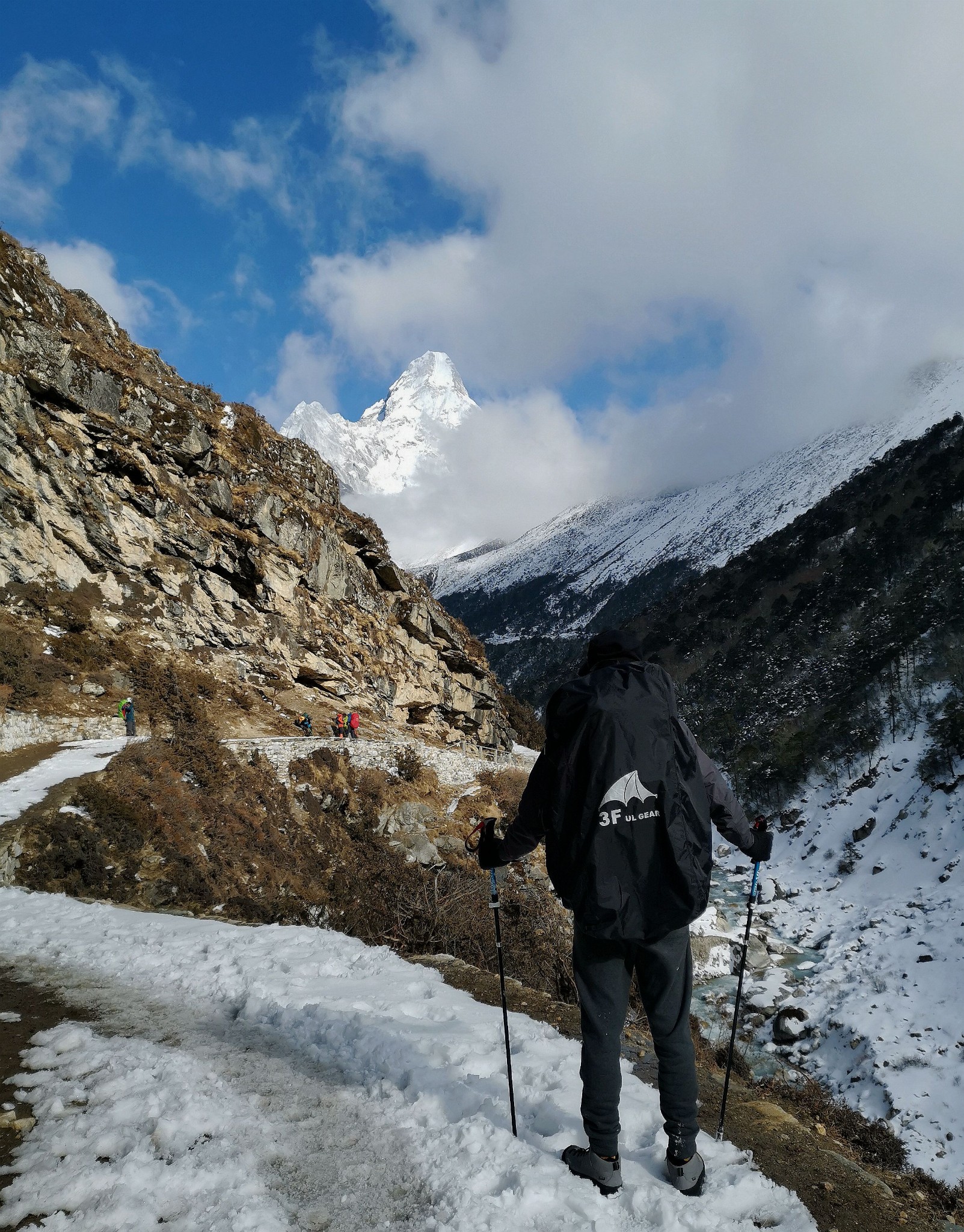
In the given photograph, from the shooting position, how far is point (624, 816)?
9.50 ft

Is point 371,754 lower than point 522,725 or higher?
lower

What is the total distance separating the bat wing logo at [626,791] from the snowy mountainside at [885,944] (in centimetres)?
1531

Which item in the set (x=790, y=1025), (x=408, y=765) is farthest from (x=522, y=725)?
(x=790, y=1025)

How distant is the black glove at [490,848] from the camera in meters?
3.42

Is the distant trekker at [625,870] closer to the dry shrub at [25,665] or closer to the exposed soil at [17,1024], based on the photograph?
the exposed soil at [17,1024]

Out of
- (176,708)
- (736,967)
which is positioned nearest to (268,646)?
(176,708)

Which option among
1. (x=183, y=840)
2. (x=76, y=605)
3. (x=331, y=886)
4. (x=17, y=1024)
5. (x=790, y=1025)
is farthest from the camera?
(x=76, y=605)

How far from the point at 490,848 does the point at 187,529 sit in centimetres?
2762

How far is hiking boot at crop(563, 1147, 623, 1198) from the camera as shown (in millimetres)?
2885

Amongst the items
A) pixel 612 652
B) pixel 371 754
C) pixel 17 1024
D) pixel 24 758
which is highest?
pixel 612 652

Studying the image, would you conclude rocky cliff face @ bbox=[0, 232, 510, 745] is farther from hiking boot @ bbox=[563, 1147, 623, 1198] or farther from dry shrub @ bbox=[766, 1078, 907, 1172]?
hiking boot @ bbox=[563, 1147, 623, 1198]

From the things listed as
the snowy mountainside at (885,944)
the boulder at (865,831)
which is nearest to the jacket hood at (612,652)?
the snowy mountainside at (885,944)

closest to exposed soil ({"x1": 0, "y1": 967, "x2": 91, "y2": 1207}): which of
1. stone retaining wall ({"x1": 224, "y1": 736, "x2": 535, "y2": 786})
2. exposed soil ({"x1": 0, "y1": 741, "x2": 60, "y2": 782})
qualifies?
exposed soil ({"x1": 0, "y1": 741, "x2": 60, "y2": 782})

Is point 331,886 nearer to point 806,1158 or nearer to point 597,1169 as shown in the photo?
point 806,1158
